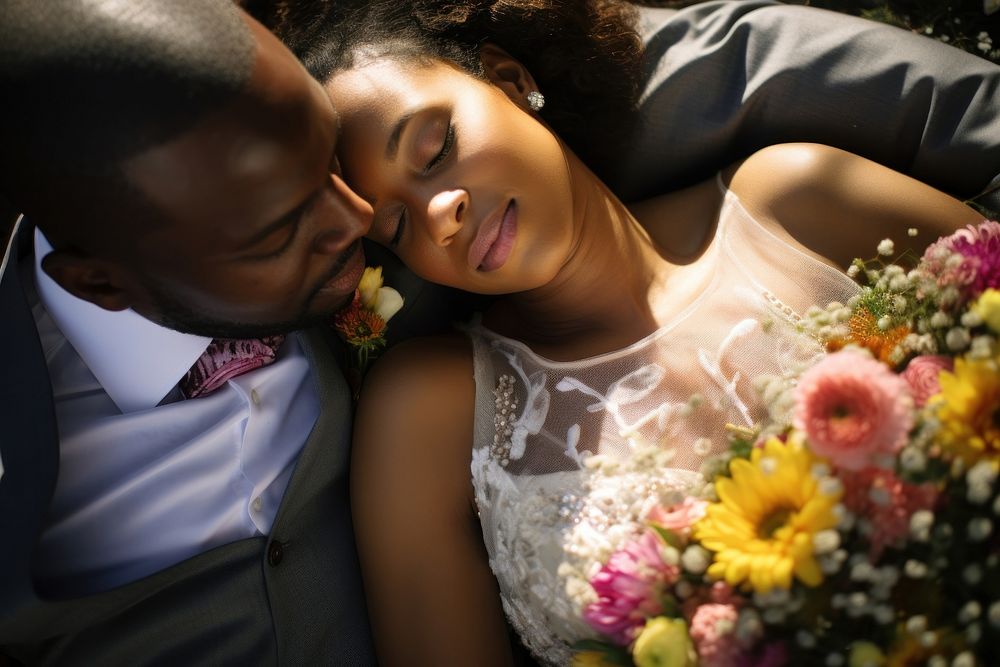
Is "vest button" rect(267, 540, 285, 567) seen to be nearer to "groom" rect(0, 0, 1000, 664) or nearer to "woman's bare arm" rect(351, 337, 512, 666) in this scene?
"groom" rect(0, 0, 1000, 664)

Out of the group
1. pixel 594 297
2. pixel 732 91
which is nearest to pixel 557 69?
pixel 732 91

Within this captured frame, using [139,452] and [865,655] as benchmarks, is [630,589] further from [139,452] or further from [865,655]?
[139,452]

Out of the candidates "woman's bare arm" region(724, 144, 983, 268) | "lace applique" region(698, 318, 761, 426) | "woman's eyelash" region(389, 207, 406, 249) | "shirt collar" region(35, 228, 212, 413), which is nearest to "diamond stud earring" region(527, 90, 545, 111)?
"woman's eyelash" region(389, 207, 406, 249)

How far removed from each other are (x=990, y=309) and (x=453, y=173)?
0.95 m

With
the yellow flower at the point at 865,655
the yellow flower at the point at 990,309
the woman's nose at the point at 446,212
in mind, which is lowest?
the yellow flower at the point at 865,655

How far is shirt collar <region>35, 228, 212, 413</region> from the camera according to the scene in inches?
61.7

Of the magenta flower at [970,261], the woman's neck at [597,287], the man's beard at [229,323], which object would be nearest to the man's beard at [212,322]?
the man's beard at [229,323]

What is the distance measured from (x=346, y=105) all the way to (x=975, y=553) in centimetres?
129

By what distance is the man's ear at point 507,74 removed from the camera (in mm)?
1766

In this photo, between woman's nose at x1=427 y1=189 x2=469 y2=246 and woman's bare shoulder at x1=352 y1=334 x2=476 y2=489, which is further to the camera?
woman's bare shoulder at x1=352 y1=334 x2=476 y2=489

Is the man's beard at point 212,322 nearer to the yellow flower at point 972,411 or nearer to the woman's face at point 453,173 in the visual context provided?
the woman's face at point 453,173

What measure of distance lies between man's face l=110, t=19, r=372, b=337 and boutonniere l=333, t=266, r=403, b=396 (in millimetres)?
335

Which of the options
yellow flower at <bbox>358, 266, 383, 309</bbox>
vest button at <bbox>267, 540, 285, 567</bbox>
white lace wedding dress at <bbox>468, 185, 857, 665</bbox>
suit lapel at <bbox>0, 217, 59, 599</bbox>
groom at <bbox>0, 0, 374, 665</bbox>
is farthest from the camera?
yellow flower at <bbox>358, 266, 383, 309</bbox>

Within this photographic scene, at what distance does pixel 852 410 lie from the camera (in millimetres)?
885
